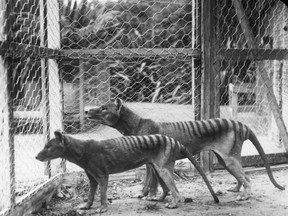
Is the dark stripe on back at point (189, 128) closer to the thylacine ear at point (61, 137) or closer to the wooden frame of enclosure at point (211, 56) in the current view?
the wooden frame of enclosure at point (211, 56)

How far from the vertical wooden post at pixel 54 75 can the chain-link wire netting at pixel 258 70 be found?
5.98 feet

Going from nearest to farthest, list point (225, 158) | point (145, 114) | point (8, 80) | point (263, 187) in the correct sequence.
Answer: point (8, 80) < point (225, 158) < point (263, 187) < point (145, 114)

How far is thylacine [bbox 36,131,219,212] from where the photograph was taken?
3990mm

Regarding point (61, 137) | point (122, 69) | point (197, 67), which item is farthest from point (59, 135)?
point (122, 69)

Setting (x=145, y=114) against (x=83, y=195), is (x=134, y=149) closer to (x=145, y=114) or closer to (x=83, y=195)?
(x=83, y=195)

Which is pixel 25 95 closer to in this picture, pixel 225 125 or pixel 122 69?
pixel 225 125

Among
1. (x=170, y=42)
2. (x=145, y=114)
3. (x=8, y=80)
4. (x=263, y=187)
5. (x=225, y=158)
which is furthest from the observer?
(x=170, y=42)

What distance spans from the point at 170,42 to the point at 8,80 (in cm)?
428

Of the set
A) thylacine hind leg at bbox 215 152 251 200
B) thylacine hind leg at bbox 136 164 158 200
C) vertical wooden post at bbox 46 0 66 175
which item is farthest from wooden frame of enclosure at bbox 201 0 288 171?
vertical wooden post at bbox 46 0 66 175

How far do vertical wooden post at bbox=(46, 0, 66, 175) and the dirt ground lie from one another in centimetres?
40

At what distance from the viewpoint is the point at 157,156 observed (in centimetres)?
408

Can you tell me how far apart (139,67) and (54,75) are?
2.34 m

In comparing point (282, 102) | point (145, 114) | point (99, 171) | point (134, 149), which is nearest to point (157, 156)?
point (134, 149)

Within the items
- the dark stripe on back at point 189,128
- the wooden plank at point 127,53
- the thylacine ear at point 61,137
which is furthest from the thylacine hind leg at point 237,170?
the thylacine ear at point 61,137
